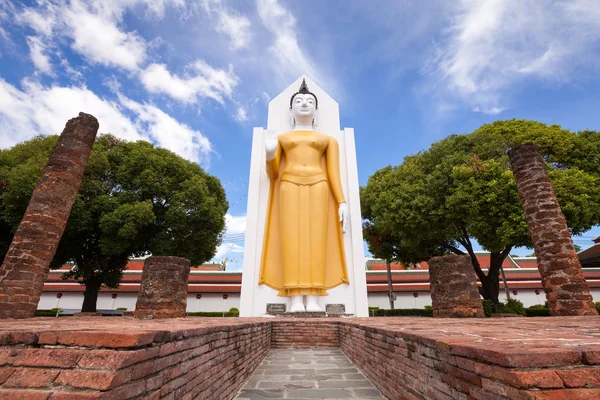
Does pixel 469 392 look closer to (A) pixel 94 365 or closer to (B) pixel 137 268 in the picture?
(A) pixel 94 365

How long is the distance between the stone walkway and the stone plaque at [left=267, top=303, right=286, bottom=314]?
262cm

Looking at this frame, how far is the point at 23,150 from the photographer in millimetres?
11977

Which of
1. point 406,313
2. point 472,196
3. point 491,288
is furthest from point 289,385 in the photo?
point 406,313

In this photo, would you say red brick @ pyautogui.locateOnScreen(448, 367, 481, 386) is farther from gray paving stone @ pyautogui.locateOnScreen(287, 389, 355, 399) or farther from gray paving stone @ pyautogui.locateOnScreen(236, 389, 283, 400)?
gray paving stone @ pyautogui.locateOnScreen(236, 389, 283, 400)

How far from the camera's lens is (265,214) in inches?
329

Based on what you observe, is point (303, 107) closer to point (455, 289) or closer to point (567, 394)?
point (455, 289)

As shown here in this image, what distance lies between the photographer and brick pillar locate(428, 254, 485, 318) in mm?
6262

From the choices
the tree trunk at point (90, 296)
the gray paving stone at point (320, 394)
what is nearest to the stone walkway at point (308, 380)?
the gray paving stone at point (320, 394)

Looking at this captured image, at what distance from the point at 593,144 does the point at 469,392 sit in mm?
13524

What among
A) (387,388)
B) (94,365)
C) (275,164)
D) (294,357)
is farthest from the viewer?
(275,164)

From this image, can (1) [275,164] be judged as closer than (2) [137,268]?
Yes

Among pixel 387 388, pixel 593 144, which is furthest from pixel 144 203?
pixel 593 144

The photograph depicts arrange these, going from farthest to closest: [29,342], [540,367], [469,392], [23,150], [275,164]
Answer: [23,150], [275,164], [469,392], [29,342], [540,367]

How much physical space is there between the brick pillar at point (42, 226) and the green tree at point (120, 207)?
3.71 m
